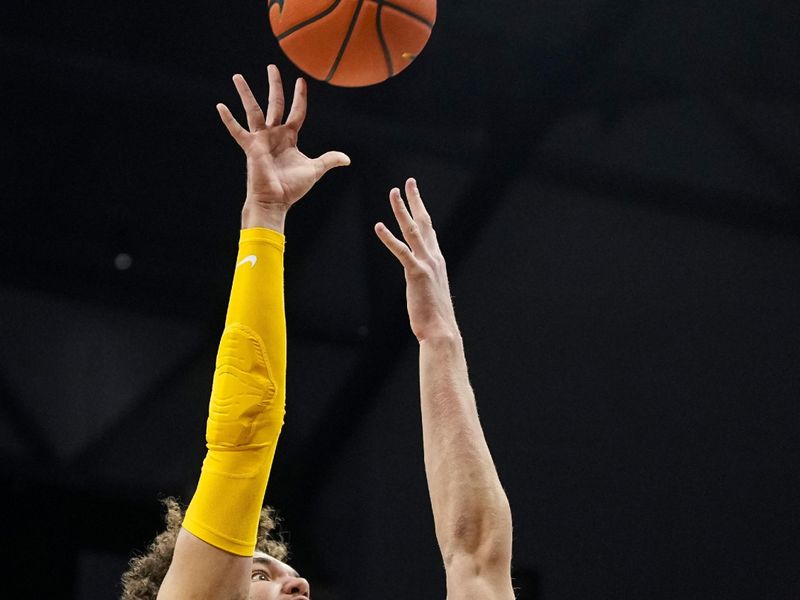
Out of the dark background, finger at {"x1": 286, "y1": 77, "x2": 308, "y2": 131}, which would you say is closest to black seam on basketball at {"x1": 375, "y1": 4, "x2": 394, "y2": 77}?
finger at {"x1": 286, "y1": 77, "x2": 308, "y2": 131}

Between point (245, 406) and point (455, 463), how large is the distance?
1.17 ft

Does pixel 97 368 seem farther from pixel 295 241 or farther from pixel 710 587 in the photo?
pixel 710 587

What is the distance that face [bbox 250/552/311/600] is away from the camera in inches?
76.2

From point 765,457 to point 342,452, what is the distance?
1835mm

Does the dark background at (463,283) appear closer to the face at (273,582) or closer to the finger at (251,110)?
the face at (273,582)

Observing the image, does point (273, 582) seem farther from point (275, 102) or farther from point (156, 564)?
point (275, 102)

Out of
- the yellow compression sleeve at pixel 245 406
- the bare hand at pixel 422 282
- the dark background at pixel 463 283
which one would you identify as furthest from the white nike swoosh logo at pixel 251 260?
the dark background at pixel 463 283

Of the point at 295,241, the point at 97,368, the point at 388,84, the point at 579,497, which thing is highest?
the point at 388,84

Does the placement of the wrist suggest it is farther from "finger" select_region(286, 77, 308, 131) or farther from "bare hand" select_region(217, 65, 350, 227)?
"finger" select_region(286, 77, 308, 131)

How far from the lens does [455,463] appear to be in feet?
5.25

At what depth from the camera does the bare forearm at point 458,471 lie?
1567mm

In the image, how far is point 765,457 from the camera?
478cm

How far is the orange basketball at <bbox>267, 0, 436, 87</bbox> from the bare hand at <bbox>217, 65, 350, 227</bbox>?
261 mm

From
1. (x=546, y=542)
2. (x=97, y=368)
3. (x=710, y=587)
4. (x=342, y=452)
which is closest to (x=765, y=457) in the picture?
(x=710, y=587)
